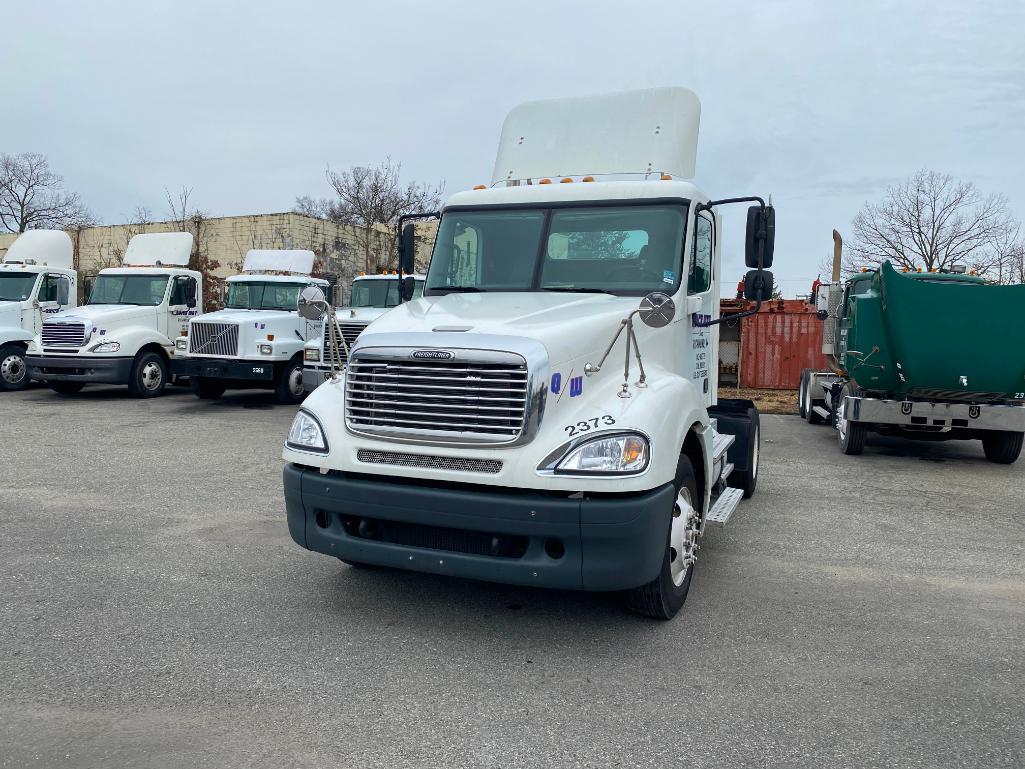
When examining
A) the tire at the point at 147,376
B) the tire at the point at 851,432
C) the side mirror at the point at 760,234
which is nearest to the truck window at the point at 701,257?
the side mirror at the point at 760,234

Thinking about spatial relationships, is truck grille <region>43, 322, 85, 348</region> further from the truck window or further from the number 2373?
the number 2373

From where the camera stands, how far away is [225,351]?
47.6 feet

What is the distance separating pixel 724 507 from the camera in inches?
227

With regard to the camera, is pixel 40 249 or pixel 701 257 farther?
pixel 40 249

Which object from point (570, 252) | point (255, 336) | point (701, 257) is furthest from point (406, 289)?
point (255, 336)

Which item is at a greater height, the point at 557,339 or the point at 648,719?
the point at 557,339

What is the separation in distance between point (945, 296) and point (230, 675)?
8776mm

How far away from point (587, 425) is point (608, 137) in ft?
10.9

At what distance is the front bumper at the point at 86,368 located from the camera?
49.7ft

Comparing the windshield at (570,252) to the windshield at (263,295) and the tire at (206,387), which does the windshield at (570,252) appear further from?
the tire at (206,387)

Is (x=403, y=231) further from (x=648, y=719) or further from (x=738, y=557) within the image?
(x=648, y=719)

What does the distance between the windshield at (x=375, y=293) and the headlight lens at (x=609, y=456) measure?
12.0m

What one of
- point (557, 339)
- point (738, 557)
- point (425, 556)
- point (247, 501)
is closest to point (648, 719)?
point (425, 556)

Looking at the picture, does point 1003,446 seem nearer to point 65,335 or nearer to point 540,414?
point 540,414
